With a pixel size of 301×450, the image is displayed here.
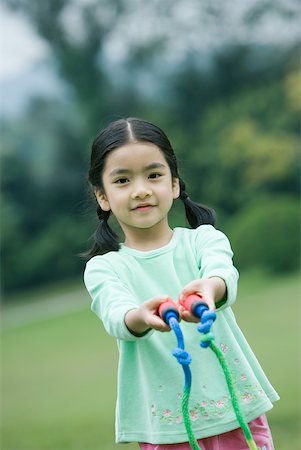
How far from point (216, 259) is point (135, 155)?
0.42m

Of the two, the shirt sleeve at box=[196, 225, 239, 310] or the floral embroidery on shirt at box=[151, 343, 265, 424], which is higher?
the shirt sleeve at box=[196, 225, 239, 310]

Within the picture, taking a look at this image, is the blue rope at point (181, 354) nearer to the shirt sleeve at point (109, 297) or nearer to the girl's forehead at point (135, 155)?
the shirt sleeve at point (109, 297)

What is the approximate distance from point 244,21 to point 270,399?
2323 cm

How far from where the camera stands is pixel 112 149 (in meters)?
2.78

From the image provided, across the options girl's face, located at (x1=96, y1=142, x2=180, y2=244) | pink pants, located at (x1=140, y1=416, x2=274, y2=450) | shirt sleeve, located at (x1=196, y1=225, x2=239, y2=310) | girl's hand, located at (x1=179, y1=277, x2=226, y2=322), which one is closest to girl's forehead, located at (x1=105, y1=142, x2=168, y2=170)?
girl's face, located at (x1=96, y1=142, x2=180, y2=244)

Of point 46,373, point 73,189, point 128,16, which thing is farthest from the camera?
point 128,16

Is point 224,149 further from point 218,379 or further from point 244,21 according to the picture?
point 218,379

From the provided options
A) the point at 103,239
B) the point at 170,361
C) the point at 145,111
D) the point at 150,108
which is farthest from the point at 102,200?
the point at 150,108

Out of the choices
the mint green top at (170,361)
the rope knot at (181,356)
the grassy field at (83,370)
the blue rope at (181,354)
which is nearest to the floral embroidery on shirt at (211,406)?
the mint green top at (170,361)

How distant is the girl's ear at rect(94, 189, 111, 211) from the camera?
2916mm

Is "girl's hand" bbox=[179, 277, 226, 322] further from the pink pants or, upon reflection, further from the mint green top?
the pink pants

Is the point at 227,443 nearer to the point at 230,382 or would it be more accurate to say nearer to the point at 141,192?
the point at 230,382

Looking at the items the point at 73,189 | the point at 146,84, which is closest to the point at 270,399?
the point at 73,189

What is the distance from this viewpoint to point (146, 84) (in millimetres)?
25469
